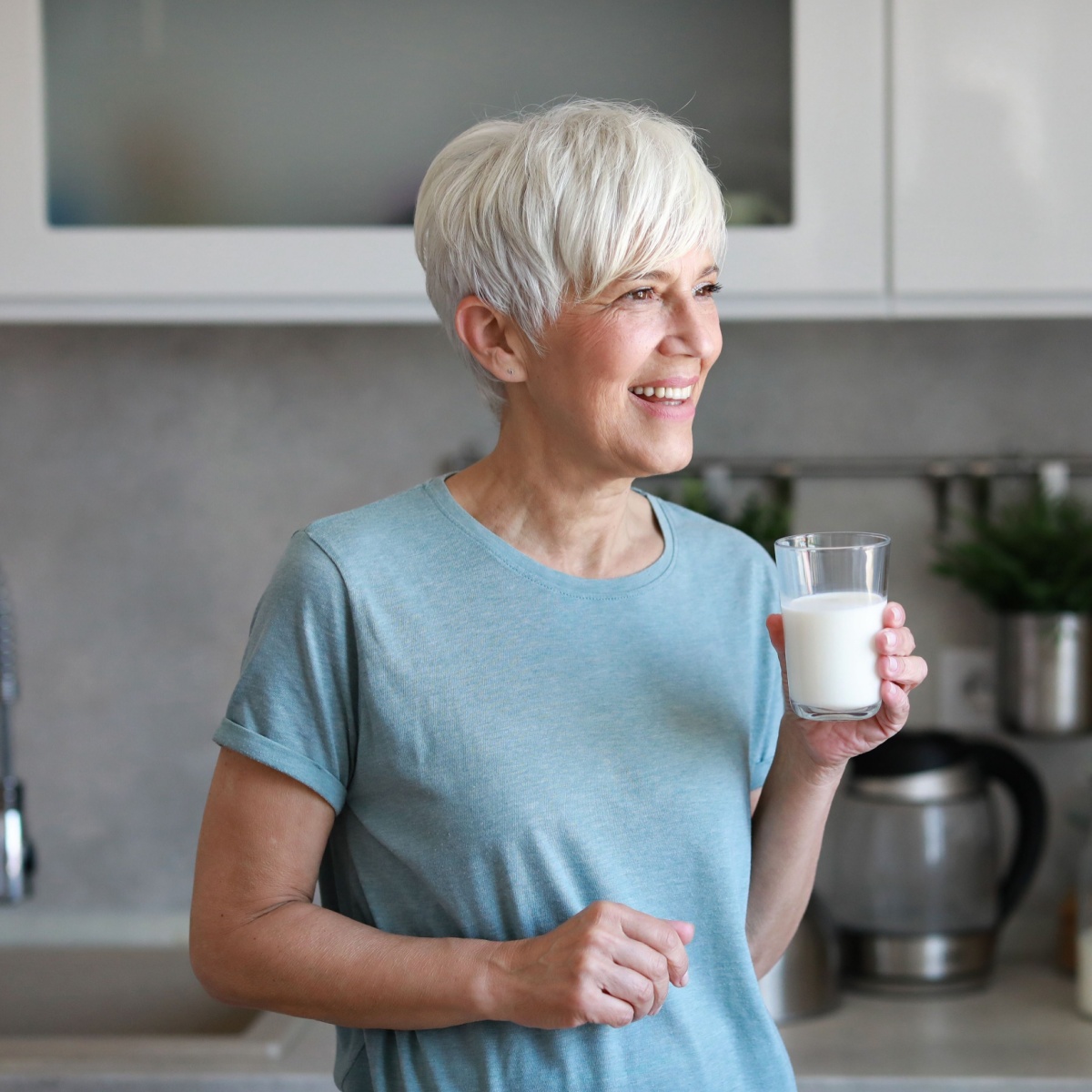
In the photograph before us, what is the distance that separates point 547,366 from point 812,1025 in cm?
96

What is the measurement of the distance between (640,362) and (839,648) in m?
0.23

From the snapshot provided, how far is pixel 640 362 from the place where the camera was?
33.2 inches

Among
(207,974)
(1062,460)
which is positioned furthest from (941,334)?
(207,974)

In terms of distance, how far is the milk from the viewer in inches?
31.8

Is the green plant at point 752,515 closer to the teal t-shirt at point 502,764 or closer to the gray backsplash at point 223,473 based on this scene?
the gray backsplash at point 223,473

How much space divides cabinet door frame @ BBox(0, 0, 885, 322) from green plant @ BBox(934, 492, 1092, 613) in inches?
17.1

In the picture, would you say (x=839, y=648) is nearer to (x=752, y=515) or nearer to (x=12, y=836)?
(x=752, y=515)

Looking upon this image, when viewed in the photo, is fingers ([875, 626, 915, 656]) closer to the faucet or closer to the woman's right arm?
the woman's right arm

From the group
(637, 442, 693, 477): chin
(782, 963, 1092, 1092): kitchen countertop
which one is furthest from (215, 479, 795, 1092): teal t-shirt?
(782, 963, 1092, 1092): kitchen countertop

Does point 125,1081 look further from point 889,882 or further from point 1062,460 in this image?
point 1062,460

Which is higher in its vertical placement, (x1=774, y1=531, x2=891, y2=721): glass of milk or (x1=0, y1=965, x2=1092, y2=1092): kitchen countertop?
(x1=774, y1=531, x2=891, y2=721): glass of milk

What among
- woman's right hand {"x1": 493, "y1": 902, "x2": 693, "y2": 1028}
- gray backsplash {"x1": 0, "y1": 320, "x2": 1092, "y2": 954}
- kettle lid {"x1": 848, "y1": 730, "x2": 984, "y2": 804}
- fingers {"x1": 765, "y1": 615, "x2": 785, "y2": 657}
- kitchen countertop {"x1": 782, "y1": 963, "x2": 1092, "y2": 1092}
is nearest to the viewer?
→ woman's right hand {"x1": 493, "y1": 902, "x2": 693, "y2": 1028}

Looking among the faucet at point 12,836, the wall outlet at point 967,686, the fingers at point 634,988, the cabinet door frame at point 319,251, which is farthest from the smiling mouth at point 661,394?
the faucet at point 12,836

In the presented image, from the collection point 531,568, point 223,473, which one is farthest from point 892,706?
point 223,473
